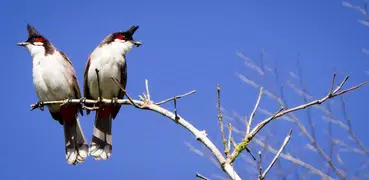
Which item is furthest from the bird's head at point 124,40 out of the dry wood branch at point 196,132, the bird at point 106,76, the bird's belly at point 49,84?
the dry wood branch at point 196,132

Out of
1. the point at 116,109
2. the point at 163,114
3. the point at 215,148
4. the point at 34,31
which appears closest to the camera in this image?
the point at 215,148

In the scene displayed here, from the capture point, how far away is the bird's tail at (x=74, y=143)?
22.5ft

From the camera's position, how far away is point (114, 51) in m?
7.18

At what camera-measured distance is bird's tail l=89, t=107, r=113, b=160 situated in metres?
6.72

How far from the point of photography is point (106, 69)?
7.08 meters

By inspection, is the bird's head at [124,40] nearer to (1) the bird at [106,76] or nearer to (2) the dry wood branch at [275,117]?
(1) the bird at [106,76]

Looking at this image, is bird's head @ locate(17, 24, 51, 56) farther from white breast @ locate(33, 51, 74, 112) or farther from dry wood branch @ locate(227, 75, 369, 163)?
dry wood branch @ locate(227, 75, 369, 163)

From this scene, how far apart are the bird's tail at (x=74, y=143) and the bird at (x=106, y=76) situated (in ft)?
0.45

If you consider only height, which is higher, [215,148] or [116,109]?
[116,109]

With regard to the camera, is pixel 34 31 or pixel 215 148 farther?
pixel 34 31

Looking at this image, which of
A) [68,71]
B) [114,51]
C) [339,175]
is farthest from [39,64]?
[339,175]

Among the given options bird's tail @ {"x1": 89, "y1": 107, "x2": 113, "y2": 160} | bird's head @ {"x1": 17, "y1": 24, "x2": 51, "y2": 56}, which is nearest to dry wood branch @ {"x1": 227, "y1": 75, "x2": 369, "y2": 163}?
bird's tail @ {"x1": 89, "y1": 107, "x2": 113, "y2": 160}

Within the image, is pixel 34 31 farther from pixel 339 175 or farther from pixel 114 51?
pixel 339 175

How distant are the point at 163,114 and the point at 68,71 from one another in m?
3.63
